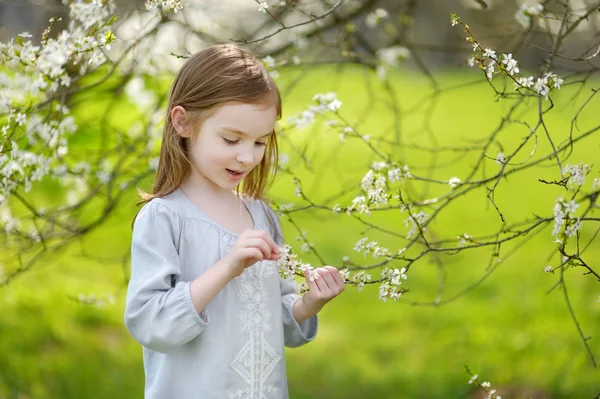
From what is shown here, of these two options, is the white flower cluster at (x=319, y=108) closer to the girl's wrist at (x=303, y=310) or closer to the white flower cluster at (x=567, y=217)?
the girl's wrist at (x=303, y=310)

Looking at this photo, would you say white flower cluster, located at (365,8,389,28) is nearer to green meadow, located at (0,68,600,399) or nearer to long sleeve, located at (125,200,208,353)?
green meadow, located at (0,68,600,399)

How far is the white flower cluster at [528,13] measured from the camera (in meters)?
2.50

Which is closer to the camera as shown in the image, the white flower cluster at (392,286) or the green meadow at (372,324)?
the white flower cluster at (392,286)

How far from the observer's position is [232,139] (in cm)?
192

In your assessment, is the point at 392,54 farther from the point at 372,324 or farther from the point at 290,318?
the point at 290,318

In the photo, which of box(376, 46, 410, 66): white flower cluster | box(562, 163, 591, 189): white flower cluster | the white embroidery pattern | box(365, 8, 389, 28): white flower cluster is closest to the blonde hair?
the white embroidery pattern

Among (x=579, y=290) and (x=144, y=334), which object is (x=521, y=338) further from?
(x=144, y=334)

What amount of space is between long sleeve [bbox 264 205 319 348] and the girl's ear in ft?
1.21

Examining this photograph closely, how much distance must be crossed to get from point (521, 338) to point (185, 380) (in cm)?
314

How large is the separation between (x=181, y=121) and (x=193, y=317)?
48 centimetres

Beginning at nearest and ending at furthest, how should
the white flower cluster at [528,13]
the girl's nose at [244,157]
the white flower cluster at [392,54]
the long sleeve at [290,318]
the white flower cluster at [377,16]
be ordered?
the girl's nose at [244,157] → the long sleeve at [290,318] → the white flower cluster at [528,13] → the white flower cluster at [377,16] → the white flower cluster at [392,54]

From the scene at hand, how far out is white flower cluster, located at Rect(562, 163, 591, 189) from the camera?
1.99m

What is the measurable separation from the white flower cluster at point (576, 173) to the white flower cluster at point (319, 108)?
87cm

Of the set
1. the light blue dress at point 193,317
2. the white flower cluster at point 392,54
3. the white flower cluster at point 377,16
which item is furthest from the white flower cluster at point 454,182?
the white flower cluster at point 392,54
